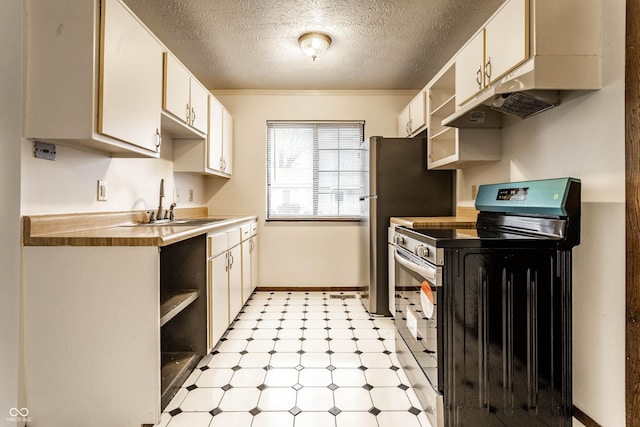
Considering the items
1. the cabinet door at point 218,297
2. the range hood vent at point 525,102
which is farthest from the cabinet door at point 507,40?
the cabinet door at point 218,297

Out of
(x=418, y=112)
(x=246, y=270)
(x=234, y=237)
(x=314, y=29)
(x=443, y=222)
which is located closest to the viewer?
(x=443, y=222)

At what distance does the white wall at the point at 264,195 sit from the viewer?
13.3ft

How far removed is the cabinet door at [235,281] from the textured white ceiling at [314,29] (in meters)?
1.72

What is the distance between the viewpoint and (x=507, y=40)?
1773mm

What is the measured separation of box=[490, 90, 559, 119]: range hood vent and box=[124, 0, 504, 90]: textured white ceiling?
2.83ft

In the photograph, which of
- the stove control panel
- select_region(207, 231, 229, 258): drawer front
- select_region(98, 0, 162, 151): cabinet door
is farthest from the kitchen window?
the stove control panel

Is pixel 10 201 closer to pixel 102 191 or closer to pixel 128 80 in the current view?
pixel 102 191

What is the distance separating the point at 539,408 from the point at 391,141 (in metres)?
2.26

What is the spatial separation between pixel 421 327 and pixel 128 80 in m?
1.94

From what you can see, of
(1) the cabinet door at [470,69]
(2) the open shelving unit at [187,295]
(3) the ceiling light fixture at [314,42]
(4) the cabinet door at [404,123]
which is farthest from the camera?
(4) the cabinet door at [404,123]

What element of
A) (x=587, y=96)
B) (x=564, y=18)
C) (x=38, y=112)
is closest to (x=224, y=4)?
(x=38, y=112)

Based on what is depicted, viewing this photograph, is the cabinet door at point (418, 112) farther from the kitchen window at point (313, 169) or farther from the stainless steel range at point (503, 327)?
the stainless steel range at point (503, 327)

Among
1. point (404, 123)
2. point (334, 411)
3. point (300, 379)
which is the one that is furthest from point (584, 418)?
point (404, 123)

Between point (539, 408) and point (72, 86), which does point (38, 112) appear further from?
point (539, 408)
